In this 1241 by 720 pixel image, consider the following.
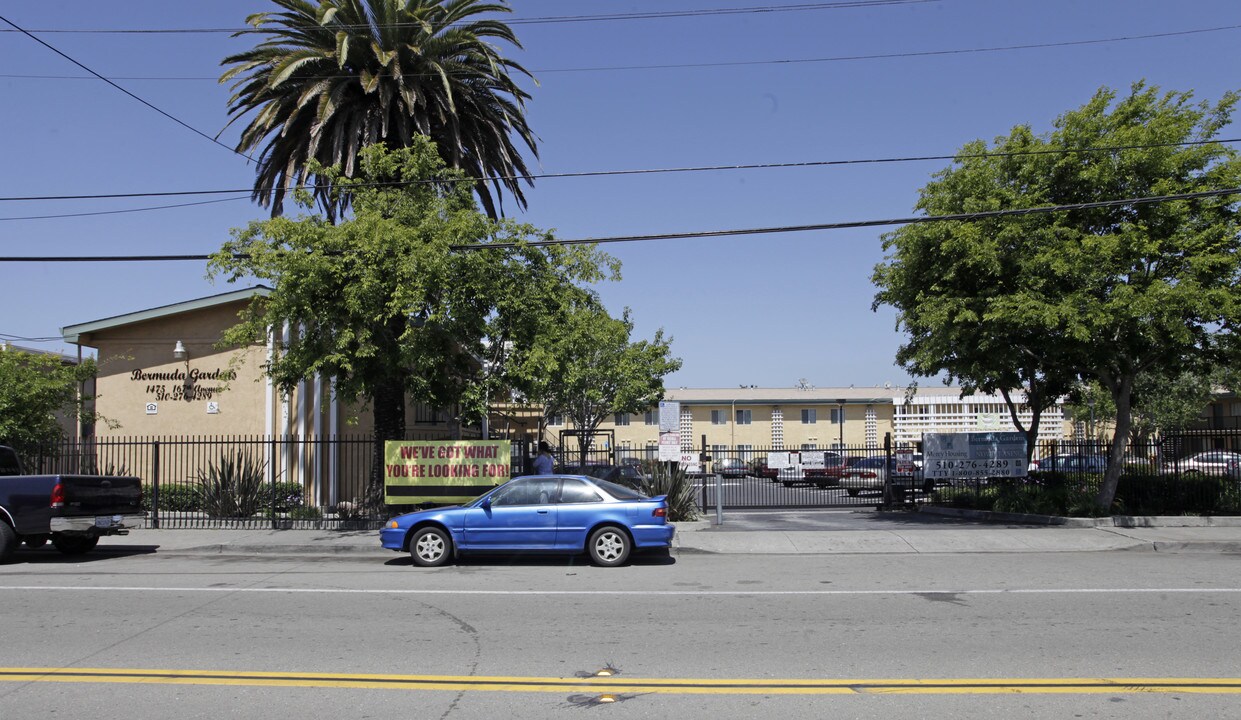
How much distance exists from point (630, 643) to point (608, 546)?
5.01 metres

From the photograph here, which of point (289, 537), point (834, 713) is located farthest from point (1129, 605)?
point (289, 537)

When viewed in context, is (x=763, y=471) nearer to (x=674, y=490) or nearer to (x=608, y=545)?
(x=674, y=490)

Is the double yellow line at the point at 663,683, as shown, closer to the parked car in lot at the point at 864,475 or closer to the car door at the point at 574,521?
the car door at the point at 574,521

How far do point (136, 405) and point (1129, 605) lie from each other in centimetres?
2117

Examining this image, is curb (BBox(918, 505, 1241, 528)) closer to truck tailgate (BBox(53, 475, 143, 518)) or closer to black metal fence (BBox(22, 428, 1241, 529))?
black metal fence (BBox(22, 428, 1241, 529))

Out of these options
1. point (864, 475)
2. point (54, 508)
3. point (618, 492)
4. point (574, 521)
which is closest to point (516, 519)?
point (574, 521)

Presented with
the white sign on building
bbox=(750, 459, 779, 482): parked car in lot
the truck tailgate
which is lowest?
bbox=(750, 459, 779, 482): parked car in lot

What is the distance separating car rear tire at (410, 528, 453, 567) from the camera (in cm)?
1327

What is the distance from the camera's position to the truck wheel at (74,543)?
49.1 ft

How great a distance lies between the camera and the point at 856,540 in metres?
15.7

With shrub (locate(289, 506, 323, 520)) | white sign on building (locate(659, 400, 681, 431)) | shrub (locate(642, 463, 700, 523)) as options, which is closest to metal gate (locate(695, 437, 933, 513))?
shrub (locate(642, 463, 700, 523))

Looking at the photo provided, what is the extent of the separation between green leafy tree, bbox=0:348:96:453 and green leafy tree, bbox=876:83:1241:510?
17928 mm

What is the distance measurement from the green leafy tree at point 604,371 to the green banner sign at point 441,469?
2338 mm

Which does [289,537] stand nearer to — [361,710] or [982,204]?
[361,710]
